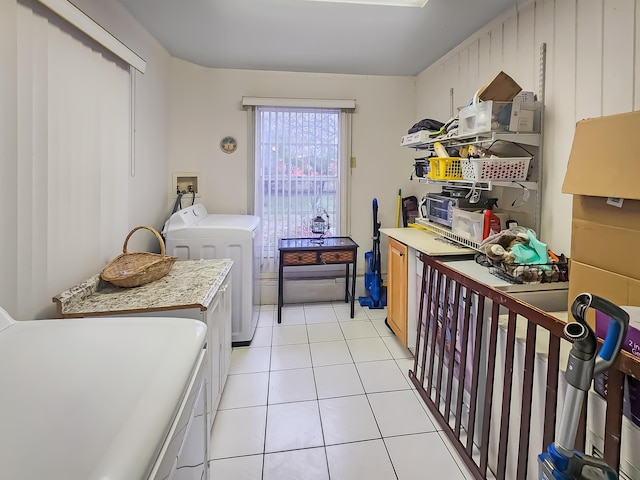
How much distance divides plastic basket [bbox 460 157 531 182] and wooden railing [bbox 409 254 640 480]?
587 mm

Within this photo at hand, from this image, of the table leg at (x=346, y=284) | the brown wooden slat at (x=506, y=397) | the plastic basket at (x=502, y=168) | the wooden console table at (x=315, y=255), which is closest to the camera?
the brown wooden slat at (x=506, y=397)

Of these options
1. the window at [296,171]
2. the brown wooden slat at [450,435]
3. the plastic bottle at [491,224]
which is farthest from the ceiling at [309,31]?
the brown wooden slat at [450,435]

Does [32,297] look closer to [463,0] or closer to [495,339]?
[495,339]

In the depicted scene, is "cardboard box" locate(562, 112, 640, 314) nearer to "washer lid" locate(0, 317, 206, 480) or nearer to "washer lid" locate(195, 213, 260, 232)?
Answer: "washer lid" locate(0, 317, 206, 480)

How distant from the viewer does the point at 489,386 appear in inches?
62.2

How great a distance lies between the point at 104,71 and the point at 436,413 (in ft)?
8.95

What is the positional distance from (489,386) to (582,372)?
0.81m

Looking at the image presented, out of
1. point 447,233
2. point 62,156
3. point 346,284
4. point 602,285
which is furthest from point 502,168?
point 62,156

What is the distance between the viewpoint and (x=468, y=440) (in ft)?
5.60

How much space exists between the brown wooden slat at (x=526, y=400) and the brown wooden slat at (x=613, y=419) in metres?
0.31

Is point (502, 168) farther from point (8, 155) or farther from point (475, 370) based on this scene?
point (8, 155)

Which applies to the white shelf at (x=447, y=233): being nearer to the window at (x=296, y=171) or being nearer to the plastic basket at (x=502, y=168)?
the plastic basket at (x=502, y=168)

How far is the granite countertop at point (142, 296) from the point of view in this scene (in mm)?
1550

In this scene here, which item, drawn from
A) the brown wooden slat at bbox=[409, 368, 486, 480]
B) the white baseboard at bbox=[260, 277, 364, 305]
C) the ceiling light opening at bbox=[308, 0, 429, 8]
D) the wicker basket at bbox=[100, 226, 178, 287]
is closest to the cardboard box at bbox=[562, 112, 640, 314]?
the brown wooden slat at bbox=[409, 368, 486, 480]
